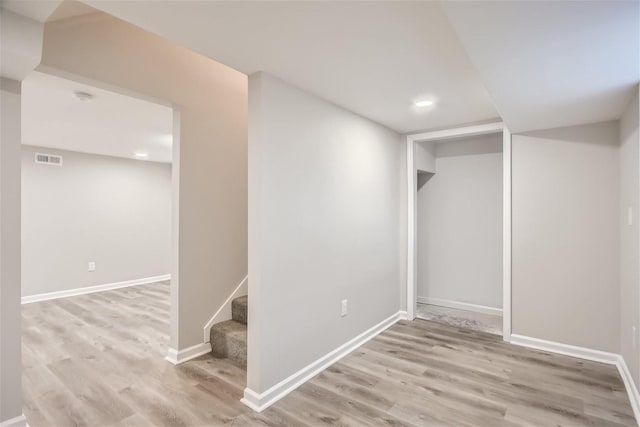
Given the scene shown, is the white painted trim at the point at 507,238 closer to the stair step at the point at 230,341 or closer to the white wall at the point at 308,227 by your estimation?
the white wall at the point at 308,227

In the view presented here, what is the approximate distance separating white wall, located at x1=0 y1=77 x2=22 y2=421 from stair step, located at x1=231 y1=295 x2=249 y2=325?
1634mm

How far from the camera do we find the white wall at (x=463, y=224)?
431 cm

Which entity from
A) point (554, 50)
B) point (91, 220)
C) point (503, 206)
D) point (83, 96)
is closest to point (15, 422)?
point (83, 96)

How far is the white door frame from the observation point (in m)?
3.35

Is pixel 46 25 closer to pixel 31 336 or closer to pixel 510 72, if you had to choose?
pixel 510 72

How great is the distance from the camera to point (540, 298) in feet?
10.5

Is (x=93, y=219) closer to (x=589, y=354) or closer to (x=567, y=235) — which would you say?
(x=567, y=235)

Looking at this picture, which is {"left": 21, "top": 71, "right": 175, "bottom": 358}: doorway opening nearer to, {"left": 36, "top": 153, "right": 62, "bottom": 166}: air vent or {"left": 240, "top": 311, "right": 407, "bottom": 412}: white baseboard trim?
{"left": 36, "top": 153, "right": 62, "bottom": 166}: air vent

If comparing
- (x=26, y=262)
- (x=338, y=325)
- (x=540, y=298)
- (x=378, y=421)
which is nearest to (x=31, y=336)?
(x=26, y=262)

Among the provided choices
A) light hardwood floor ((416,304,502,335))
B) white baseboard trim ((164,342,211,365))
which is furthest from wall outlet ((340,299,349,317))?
light hardwood floor ((416,304,502,335))

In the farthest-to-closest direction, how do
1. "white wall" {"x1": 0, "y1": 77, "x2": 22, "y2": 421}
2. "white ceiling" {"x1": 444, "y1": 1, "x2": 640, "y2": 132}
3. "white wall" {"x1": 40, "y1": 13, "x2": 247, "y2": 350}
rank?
"white wall" {"x1": 40, "y1": 13, "x2": 247, "y2": 350} < "white wall" {"x1": 0, "y1": 77, "x2": 22, "y2": 421} < "white ceiling" {"x1": 444, "y1": 1, "x2": 640, "y2": 132}

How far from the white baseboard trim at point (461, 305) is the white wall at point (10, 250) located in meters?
4.43

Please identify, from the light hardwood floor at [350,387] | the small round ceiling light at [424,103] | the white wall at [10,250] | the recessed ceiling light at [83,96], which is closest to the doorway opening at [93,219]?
the recessed ceiling light at [83,96]

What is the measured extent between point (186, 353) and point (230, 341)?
15.9 inches
